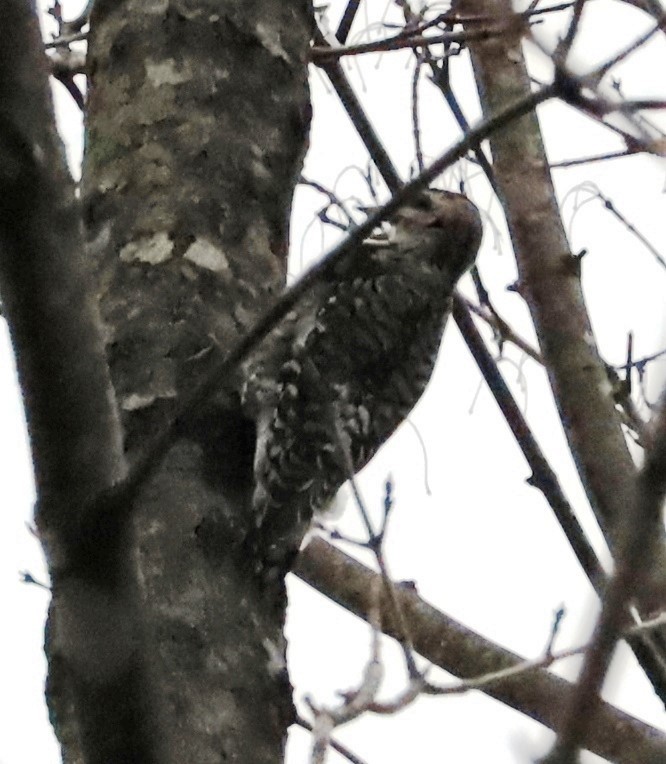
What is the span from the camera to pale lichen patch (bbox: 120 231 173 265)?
2.54 m

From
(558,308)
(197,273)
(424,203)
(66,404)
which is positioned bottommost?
(66,404)

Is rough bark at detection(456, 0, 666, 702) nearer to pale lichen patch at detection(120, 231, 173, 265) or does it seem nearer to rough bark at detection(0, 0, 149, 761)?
pale lichen patch at detection(120, 231, 173, 265)

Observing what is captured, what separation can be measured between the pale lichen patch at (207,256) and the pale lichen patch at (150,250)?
0.04m

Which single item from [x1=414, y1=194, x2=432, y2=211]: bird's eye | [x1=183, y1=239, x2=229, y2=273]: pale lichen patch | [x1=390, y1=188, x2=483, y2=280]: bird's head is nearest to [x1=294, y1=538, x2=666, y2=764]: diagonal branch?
[x1=183, y1=239, x2=229, y2=273]: pale lichen patch

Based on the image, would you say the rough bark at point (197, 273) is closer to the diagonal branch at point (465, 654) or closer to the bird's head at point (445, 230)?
the diagonal branch at point (465, 654)

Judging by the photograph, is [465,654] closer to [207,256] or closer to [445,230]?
[207,256]

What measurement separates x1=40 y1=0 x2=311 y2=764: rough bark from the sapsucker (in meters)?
0.35

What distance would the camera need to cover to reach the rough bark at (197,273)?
78.3 inches

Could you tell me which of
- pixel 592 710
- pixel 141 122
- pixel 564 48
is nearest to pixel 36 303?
pixel 564 48

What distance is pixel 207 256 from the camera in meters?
2.56

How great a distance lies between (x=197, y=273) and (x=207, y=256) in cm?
5

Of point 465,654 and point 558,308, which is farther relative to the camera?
point 465,654

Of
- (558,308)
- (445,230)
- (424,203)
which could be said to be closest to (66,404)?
(558,308)

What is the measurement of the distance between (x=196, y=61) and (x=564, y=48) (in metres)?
1.47
